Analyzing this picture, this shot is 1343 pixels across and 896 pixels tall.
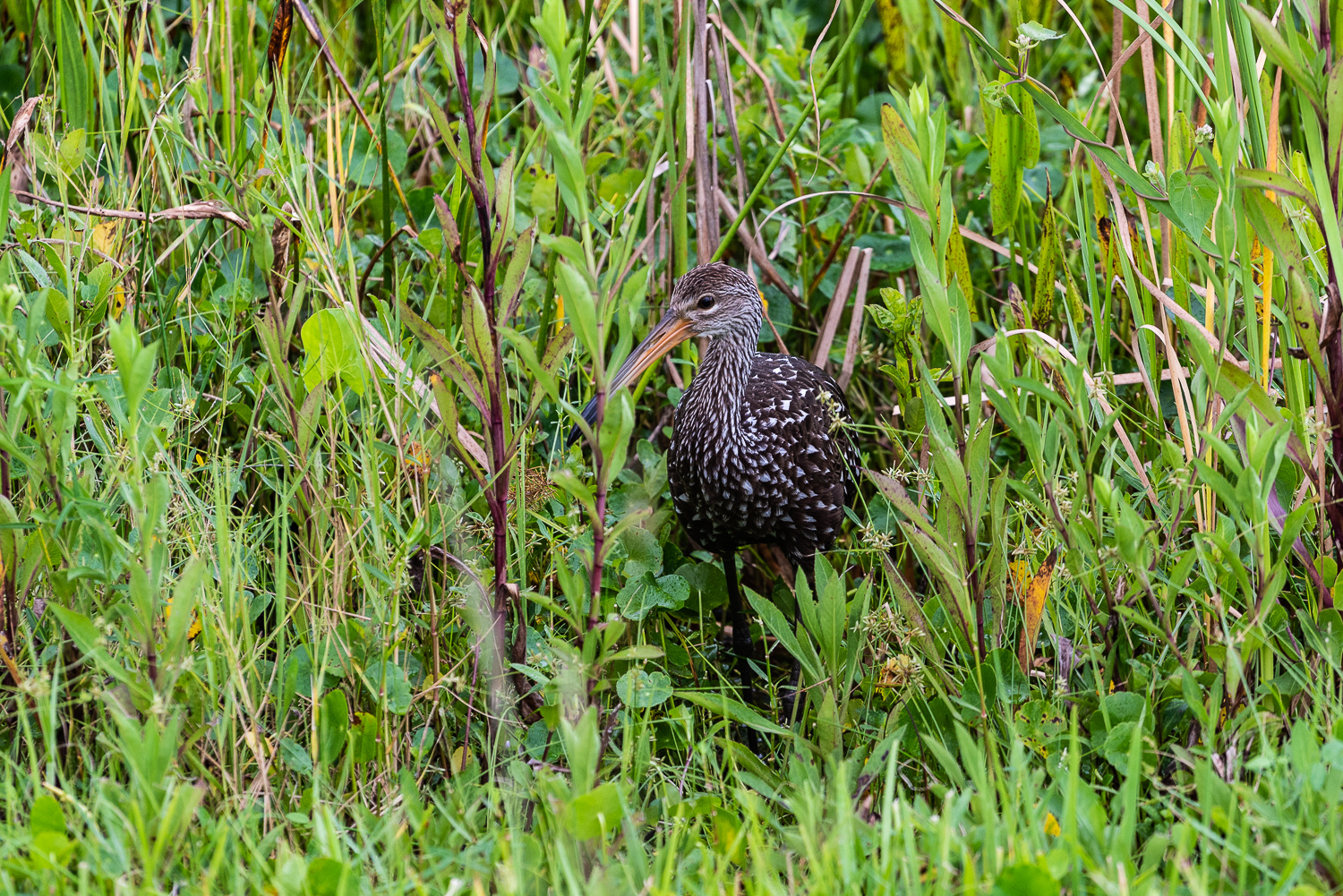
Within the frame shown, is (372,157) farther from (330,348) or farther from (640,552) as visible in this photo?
(640,552)

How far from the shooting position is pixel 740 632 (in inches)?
144

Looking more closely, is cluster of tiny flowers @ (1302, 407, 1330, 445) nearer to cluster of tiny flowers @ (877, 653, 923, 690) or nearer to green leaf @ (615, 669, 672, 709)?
cluster of tiny flowers @ (877, 653, 923, 690)

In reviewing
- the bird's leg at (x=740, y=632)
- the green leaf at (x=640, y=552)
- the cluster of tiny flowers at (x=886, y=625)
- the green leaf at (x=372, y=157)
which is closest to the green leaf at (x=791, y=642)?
the cluster of tiny flowers at (x=886, y=625)

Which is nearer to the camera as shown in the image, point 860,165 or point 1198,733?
point 1198,733

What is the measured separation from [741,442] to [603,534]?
110 centimetres

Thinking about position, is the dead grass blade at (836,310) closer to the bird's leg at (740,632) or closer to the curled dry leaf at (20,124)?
the bird's leg at (740,632)

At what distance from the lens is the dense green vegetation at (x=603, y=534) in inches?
89.4

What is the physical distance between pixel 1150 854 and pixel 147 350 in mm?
1915

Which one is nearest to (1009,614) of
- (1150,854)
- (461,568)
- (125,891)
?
(1150,854)

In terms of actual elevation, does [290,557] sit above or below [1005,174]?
below

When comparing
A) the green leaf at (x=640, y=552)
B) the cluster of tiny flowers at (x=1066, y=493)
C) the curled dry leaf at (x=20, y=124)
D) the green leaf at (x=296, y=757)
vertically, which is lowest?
the green leaf at (x=296, y=757)

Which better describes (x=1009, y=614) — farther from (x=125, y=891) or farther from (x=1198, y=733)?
(x=125, y=891)

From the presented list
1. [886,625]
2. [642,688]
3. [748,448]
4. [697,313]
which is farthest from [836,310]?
[642,688]

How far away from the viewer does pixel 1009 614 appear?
10.4 feet
